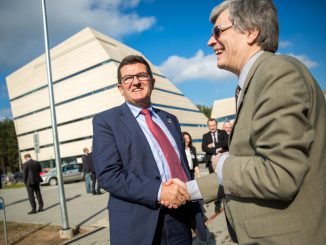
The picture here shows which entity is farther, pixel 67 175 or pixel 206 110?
pixel 206 110

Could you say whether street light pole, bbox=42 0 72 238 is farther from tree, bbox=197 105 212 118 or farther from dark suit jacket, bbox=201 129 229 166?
tree, bbox=197 105 212 118

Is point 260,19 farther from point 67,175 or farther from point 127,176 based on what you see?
point 67,175

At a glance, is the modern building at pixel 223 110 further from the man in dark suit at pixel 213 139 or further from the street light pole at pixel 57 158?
the street light pole at pixel 57 158

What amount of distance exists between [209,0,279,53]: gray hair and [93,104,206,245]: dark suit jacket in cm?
118

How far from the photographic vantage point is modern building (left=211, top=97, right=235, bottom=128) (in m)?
61.6

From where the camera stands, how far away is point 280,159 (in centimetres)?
118

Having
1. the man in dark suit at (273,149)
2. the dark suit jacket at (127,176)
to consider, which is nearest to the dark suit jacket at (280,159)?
the man in dark suit at (273,149)

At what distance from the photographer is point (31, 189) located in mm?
10188

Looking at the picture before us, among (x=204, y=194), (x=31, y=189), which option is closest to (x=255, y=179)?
(x=204, y=194)

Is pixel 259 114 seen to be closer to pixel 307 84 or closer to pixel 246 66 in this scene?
pixel 307 84

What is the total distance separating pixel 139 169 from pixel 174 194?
0.39 meters

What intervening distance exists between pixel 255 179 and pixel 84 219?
7.96 meters

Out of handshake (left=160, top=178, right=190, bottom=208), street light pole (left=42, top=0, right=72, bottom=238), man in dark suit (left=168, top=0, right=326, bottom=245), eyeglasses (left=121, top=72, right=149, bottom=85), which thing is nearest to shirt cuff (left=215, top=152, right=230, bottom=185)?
man in dark suit (left=168, top=0, right=326, bottom=245)

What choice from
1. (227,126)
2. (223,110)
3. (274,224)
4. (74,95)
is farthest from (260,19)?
(223,110)
